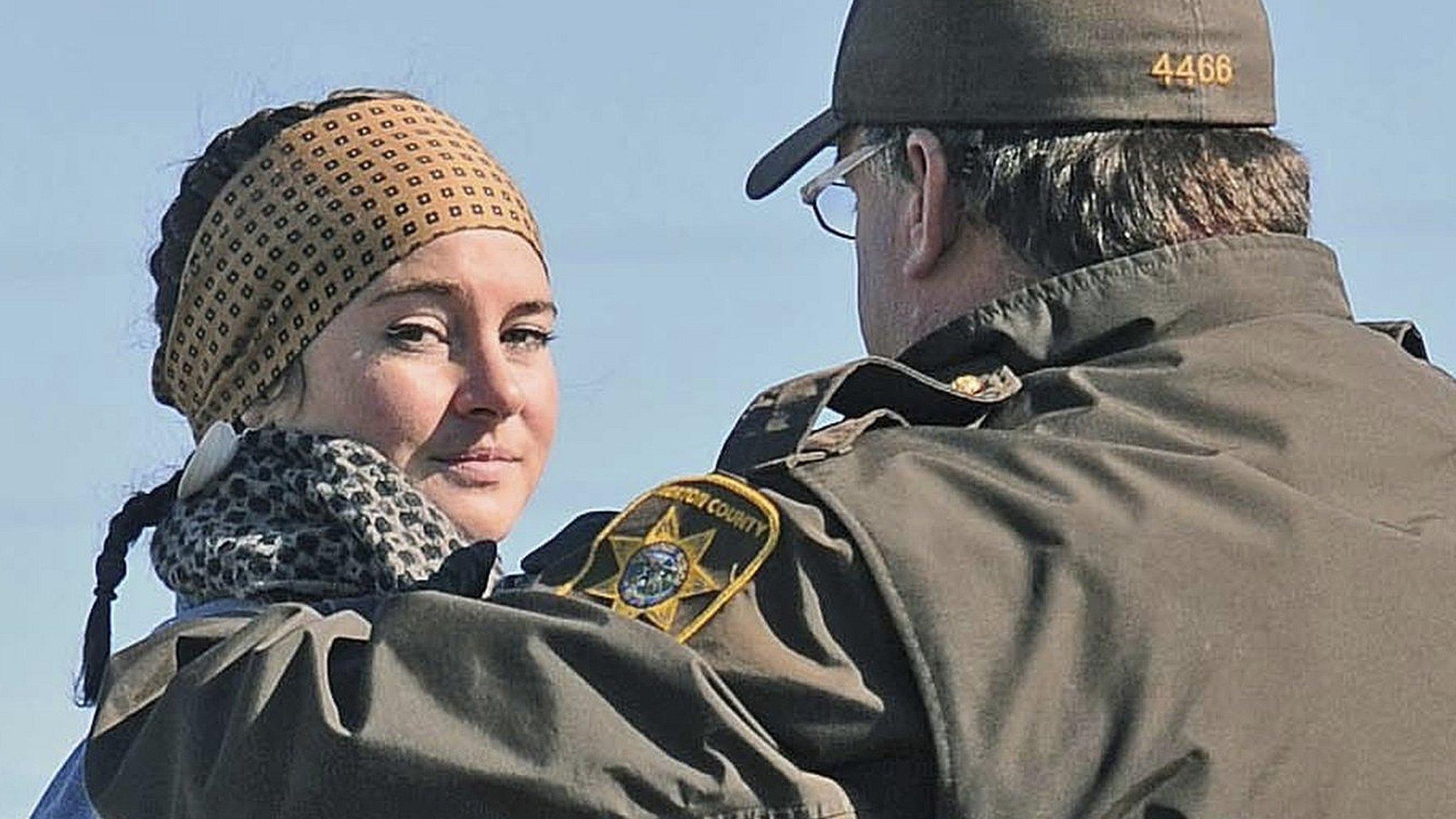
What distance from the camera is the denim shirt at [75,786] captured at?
3.92m

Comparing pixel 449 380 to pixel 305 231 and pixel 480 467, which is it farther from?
pixel 305 231

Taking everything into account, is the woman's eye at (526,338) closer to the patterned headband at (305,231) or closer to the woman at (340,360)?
the woman at (340,360)

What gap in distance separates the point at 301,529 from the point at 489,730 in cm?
121

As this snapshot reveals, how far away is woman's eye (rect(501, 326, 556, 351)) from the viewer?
4.62 m

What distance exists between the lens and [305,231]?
4.64 m

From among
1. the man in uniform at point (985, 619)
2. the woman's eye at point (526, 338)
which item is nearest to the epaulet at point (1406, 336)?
the man in uniform at point (985, 619)

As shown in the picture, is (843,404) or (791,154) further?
(791,154)

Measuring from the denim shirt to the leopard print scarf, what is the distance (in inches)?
2.6

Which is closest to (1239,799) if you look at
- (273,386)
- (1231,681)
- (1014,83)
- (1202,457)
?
(1231,681)

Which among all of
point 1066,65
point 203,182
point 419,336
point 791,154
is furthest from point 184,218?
point 1066,65

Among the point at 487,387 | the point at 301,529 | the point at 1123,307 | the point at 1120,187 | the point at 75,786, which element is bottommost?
the point at 75,786

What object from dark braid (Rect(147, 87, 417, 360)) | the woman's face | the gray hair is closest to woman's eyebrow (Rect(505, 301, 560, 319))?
the woman's face

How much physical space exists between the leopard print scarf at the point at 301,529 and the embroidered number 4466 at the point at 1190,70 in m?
1.30

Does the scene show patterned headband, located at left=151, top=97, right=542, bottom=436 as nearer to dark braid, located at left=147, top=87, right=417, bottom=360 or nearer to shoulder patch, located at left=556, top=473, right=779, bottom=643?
dark braid, located at left=147, top=87, right=417, bottom=360
